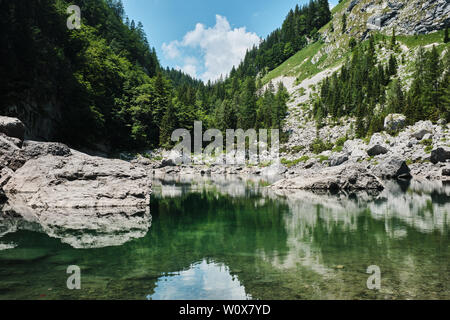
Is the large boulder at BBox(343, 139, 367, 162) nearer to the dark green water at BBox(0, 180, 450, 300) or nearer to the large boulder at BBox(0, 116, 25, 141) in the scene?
the dark green water at BBox(0, 180, 450, 300)

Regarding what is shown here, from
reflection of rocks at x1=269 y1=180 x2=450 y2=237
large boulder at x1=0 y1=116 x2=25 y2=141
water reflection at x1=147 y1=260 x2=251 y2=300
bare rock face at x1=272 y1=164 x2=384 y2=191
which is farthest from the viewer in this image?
bare rock face at x1=272 y1=164 x2=384 y2=191

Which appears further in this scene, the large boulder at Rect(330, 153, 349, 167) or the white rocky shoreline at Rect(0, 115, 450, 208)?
the large boulder at Rect(330, 153, 349, 167)

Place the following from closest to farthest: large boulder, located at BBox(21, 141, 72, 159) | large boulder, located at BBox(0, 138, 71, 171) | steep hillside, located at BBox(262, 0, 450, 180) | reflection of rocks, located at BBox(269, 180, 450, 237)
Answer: reflection of rocks, located at BBox(269, 180, 450, 237) < large boulder, located at BBox(0, 138, 71, 171) < large boulder, located at BBox(21, 141, 72, 159) < steep hillside, located at BBox(262, 0, 450, 180)

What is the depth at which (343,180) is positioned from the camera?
100 feet

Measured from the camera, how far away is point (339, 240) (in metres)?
10.9

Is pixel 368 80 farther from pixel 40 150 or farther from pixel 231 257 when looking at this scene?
pixel 231 257

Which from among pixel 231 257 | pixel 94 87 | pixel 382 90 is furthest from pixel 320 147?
pixel 231 257

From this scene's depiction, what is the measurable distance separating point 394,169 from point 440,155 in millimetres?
7465

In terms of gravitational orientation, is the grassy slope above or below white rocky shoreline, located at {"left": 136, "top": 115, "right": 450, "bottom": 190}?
above

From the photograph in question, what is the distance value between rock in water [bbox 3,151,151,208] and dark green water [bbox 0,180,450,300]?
3.58 m

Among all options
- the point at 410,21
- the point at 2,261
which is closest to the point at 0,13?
the point at 2,261

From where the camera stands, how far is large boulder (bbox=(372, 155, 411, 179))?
42906 millimetres

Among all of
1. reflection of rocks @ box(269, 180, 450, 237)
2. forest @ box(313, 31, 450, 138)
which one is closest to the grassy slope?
forest @ box(313, 31, 450, 138)
